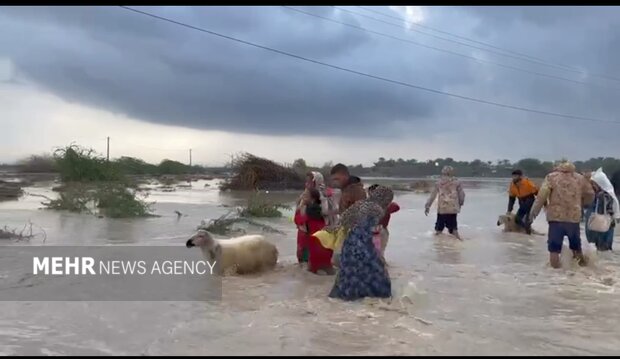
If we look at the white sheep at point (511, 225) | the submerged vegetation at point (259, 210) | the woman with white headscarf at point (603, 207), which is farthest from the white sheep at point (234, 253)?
the white sheep at point (511, 225)

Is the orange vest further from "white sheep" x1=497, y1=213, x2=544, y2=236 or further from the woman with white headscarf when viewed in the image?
the woman with white headscarf

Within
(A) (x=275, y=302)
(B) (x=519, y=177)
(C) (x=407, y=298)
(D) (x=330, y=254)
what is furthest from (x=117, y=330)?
(B) (x=519, y=177)

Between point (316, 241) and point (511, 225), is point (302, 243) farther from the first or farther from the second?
point (511, 225)

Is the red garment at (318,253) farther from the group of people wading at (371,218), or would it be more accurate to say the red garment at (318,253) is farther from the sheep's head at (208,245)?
the sheep's head at (208,245)

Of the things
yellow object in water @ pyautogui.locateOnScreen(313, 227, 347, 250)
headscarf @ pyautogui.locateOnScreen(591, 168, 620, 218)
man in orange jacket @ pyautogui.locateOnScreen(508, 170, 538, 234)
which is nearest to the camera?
yellow object in water @ pyautogui.locateOnScreen(313, 227, 347, 250)

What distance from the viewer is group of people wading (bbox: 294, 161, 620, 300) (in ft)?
20.6

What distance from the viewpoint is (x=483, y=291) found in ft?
23.9

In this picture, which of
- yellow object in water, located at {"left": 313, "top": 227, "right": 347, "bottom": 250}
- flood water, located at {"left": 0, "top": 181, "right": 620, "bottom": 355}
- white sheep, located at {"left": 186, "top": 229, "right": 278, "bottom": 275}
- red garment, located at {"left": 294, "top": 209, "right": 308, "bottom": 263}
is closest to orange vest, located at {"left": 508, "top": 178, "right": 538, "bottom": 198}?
flood water, located at {"left": 0, "top": 181, "right": 620, "bottom": 355}

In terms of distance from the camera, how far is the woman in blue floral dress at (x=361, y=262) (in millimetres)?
6246

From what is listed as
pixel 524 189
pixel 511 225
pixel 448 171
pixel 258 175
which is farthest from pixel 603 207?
pixel 258 175

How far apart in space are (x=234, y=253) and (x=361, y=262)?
232 centimetres

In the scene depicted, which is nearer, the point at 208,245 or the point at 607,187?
the point at 208,245

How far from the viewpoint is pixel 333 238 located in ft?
21.4
